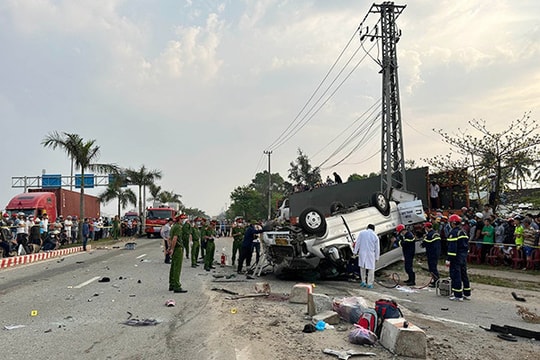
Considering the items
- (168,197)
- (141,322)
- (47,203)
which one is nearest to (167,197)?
(168,197)

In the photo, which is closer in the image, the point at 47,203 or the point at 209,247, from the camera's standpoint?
the point at 209,247

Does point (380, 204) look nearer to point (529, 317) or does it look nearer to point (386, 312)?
point (529, 317)

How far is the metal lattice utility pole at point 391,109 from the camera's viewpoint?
823 inches

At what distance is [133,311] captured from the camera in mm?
7820

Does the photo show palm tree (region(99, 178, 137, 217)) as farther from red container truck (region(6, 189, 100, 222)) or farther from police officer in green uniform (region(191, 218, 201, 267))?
police officer in green uniform (region(191, 218, 201, 267))

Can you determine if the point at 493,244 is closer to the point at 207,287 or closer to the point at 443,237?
the point at 443,237

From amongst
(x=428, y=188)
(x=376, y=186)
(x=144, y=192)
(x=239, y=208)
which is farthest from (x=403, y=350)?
(x=239, y=208)

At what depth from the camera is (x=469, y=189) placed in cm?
2070

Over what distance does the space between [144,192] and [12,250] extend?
1154 inches

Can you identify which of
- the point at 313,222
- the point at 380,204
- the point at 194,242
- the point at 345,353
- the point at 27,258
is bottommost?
the point at 345,353

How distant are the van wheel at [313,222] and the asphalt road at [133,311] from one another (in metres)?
1.38

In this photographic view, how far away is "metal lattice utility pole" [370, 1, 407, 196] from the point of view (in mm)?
20906

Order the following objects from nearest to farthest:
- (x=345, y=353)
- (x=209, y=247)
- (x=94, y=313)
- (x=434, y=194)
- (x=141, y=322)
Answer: (x=345, y=353), (x=141, y=322), (x=94, y=313), (x=209, y=247), (x=434, y=194)

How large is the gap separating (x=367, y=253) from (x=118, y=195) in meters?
36.0
